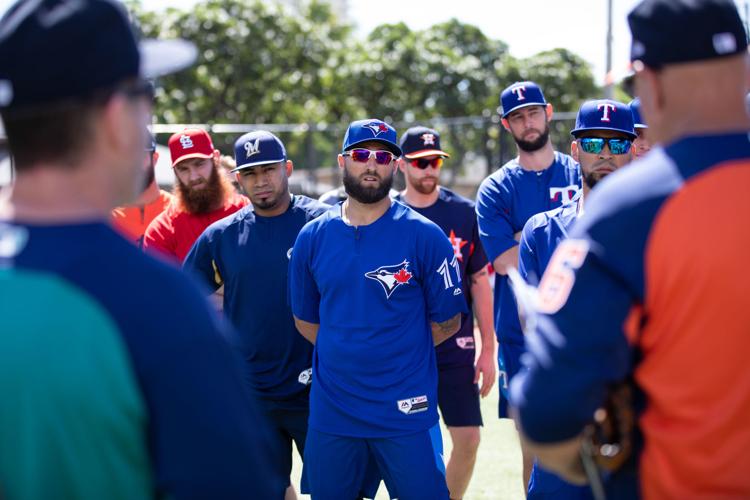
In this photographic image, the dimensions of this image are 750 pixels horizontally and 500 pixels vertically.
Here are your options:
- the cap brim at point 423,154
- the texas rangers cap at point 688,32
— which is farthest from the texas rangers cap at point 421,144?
the texas rangers cap at point 688,32

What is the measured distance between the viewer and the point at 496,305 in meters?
5.51

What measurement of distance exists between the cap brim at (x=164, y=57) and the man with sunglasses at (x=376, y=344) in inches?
99.1

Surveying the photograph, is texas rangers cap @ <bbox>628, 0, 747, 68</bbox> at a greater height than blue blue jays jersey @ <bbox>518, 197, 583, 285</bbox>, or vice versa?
texas rangers cap @ <bbox>628, 0, 747, 68</bbox>

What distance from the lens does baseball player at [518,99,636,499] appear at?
12.7ft

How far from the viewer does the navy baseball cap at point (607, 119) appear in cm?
425

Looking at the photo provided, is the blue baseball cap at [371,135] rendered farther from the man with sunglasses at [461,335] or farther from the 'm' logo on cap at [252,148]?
the man with sunglasses at [461,335]

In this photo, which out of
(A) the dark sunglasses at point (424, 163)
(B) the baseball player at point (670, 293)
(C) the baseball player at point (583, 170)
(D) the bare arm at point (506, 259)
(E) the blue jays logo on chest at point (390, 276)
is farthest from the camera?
(A) the dark sunglasses at point (424, 163)

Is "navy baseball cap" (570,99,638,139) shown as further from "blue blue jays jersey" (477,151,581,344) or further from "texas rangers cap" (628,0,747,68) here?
"texas rangers cap" (628,0,747,68)

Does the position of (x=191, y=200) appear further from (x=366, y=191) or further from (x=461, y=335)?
(x=461, y=335)

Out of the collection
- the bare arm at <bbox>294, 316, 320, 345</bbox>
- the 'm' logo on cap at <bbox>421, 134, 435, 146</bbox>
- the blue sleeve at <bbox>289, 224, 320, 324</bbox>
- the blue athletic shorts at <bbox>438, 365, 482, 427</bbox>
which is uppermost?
the 'm' logo on cap at <bbox>421, 134, 435, 146</bbox>

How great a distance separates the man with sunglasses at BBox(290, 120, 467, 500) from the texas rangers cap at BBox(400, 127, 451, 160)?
186 cm

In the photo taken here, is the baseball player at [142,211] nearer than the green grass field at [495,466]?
Yes

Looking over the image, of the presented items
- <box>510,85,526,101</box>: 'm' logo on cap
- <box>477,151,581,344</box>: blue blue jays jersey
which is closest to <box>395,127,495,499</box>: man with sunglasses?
<box>477,151,581,344</box>: blue blue jays jersey

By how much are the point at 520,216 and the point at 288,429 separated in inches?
81.3
